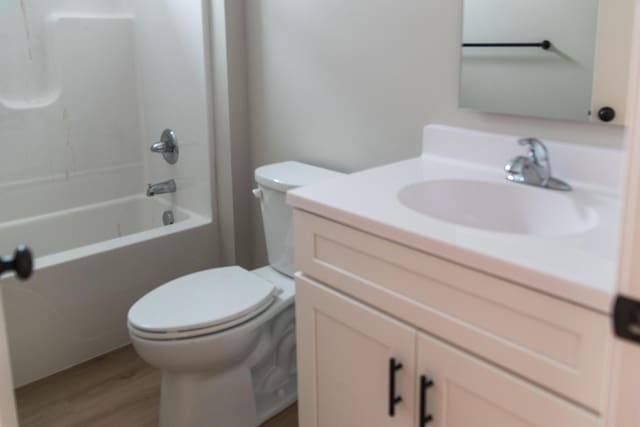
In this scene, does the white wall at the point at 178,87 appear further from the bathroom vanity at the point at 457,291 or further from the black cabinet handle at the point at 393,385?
the black cabinet handle at the point at 393,385

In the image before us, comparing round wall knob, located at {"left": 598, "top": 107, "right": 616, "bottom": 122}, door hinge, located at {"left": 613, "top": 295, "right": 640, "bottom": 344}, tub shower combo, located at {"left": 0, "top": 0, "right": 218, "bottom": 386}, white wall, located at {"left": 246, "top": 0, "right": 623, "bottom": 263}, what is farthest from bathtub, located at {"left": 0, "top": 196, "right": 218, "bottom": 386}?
door hinge, located at {"left": 613, "top": 295, "right": 640, "bottom": 344}

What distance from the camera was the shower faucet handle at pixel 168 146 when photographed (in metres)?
2.81

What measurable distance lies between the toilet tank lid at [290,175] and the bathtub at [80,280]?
1.99 ft

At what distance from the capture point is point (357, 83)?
211 cm

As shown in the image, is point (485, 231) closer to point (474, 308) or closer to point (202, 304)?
point (474, 308)

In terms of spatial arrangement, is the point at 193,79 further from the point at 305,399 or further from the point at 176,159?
the point at 305,399

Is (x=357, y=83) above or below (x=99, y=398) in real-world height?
above

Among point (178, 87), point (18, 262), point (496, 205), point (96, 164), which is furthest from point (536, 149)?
point (96, 164)

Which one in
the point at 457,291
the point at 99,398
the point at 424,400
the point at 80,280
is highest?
the point at 457,291

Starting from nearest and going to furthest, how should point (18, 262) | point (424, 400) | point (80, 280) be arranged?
point (18, 262), point (424, 400), point (80, 280)

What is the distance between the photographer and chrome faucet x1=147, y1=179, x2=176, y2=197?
2.85 metres

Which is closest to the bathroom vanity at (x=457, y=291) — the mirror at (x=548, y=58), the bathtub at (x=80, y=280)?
the mirror at (x=548, y=58)

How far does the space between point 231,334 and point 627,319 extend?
1.29 meters

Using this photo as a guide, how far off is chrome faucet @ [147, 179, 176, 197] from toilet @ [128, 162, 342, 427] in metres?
0.78
